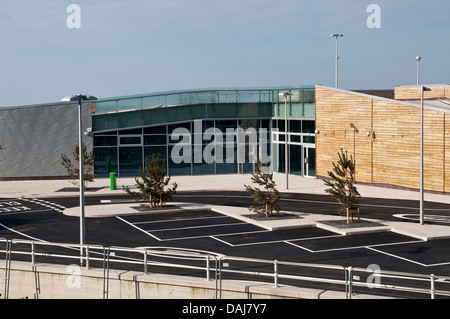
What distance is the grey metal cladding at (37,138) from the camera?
140 feet

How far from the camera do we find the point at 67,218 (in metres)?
27.7

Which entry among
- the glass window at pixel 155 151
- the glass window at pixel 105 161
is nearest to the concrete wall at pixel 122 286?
the glass window at pixel 105 161

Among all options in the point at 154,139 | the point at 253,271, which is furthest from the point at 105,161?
the point at 253,271

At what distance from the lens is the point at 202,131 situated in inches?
1817

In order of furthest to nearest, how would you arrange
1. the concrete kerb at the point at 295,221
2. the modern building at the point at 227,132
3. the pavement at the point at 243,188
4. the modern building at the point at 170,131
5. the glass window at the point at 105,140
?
the glass window at the point at 105,140, the modern building at the point at 170,131, the modern building at the point at 227,132, the pavement at the point at 243,188, the concrete kerb at the point at 295,221

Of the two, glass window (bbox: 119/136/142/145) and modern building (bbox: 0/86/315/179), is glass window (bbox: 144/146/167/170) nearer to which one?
modern building (bbox: 0/86/315/179)

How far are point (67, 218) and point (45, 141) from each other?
16.8m

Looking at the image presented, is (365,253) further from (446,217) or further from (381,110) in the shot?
(381,110)

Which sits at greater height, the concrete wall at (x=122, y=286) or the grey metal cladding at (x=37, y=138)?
the grey metal cladding at (x=37, y=138)

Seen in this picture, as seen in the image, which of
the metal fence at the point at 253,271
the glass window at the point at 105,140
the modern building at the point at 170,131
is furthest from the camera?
the glass window at the point at 105,140

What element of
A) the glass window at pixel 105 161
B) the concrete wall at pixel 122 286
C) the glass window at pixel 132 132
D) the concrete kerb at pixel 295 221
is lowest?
the concrete wall at pixel 122 286

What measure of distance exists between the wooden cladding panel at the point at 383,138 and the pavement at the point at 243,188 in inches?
39.0

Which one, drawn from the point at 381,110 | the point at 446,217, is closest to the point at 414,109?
the point at 381,110

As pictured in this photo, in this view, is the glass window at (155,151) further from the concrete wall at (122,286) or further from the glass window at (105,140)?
the concrete wall at (122,286)
